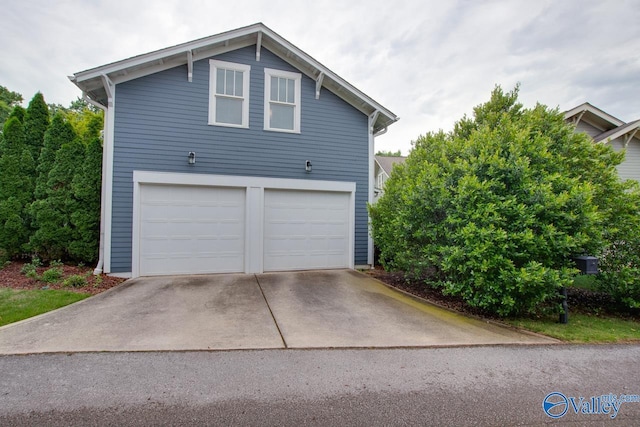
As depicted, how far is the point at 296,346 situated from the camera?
3.30 meters

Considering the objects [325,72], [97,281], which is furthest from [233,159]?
[97,281]

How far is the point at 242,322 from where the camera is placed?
159 inches

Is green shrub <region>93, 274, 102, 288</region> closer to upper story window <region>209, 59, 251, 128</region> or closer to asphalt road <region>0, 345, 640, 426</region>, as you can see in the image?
asphalt road <region>0, 345, 640, 426</region>

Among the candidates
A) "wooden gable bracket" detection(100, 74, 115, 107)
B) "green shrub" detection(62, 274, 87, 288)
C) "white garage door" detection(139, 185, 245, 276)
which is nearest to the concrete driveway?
"green shrub" detection(62, 274, 87, 288)

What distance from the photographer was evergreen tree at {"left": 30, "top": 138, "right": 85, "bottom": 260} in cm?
636

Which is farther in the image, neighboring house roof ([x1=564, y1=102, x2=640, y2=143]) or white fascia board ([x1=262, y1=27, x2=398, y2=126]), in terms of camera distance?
neighboring house roof ([x1=564, y1=102, x2=640, y2=143])

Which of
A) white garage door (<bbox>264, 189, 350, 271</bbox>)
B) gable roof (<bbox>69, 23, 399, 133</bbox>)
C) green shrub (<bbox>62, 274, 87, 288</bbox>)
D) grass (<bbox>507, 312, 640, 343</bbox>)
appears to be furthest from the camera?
white garage door (<bbox>264, 189, 350, 271</bbox>)

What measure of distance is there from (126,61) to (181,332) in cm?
587

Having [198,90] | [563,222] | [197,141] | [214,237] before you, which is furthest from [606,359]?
[198,90]

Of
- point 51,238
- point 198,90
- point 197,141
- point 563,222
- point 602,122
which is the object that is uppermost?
point 602,122

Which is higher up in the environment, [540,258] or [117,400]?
[540,258]

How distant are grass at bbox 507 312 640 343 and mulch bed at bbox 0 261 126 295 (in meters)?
7.22

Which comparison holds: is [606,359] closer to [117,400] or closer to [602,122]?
[117,400]

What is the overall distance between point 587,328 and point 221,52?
8.95 m
